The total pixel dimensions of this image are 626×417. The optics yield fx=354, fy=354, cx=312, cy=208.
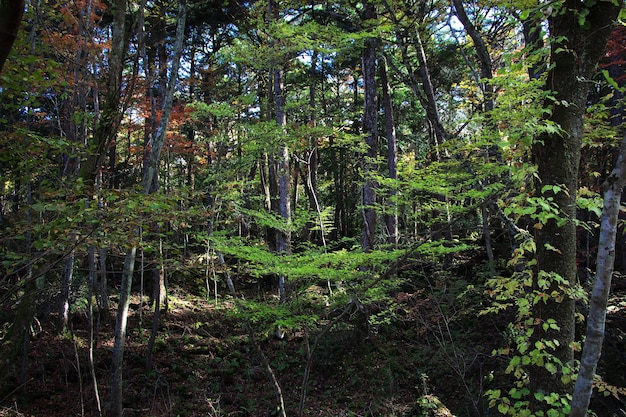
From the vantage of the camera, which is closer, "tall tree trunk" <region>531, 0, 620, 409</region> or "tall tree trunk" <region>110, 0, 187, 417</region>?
"tall tree trunk" <region>531, 0, 620, 409</region>

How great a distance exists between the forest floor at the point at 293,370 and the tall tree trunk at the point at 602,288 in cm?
429

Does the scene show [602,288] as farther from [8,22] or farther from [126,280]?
[126,280]

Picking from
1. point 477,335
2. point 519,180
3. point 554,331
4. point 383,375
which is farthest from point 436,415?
point 519,180

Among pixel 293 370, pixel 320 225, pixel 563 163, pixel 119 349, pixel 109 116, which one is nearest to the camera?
pixel 563 163

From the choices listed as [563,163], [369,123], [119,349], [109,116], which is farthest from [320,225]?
[563,163]

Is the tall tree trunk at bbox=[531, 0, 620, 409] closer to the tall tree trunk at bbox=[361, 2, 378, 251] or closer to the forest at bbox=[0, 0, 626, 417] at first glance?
the forest at bbox=[0, 0, 626, 417]

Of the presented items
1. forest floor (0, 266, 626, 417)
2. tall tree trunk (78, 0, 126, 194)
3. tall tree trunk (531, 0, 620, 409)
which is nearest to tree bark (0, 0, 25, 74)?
tall tree trunk (78, 0, 126, 194)

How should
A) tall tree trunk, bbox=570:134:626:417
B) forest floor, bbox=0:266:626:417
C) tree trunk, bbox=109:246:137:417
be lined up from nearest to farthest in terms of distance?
tall tree trunk, bbox=570:134:626:417 → tree trunk, bbox=109:246:137:417 → forest floor, bbox=0:266:626:417

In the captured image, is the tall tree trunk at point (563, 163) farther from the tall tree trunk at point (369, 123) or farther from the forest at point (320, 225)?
the tall tree trunk at point (369, 123)

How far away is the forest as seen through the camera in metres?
2.94

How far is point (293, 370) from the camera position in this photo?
31.5 ft

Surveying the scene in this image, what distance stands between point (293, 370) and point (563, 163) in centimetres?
860

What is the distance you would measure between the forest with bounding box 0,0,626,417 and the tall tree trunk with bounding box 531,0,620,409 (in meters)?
0.02

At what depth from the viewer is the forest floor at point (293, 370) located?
23.5 ft
